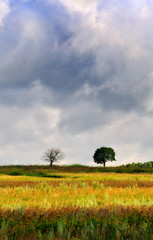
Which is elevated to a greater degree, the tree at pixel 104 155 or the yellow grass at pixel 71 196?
the tree at pixel 104 155

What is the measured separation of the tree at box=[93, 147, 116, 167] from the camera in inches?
2057

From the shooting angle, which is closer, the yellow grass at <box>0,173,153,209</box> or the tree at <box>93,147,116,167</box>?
the yellow grass at <box>0,173,153,209</box>

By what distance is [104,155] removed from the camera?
5225 centimetres

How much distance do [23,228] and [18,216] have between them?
3.62 ft

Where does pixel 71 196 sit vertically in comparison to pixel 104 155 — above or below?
below

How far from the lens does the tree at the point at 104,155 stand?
52250mm

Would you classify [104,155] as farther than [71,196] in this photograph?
Yes

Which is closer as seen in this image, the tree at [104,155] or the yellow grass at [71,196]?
the yellow grass at [71,196]

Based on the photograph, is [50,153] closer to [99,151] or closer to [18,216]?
[99,151]

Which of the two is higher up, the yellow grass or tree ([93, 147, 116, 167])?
tree ([93, 147, 116, 167])

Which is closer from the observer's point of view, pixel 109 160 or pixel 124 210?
pixel 124 210

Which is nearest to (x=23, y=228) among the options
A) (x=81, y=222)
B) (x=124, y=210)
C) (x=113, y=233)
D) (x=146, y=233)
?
(x=81, y=222)

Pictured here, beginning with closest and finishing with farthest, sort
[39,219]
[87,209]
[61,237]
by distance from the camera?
1. [61,237]
2. [39,219]
3. [87,209]

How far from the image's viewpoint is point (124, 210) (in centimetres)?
740
